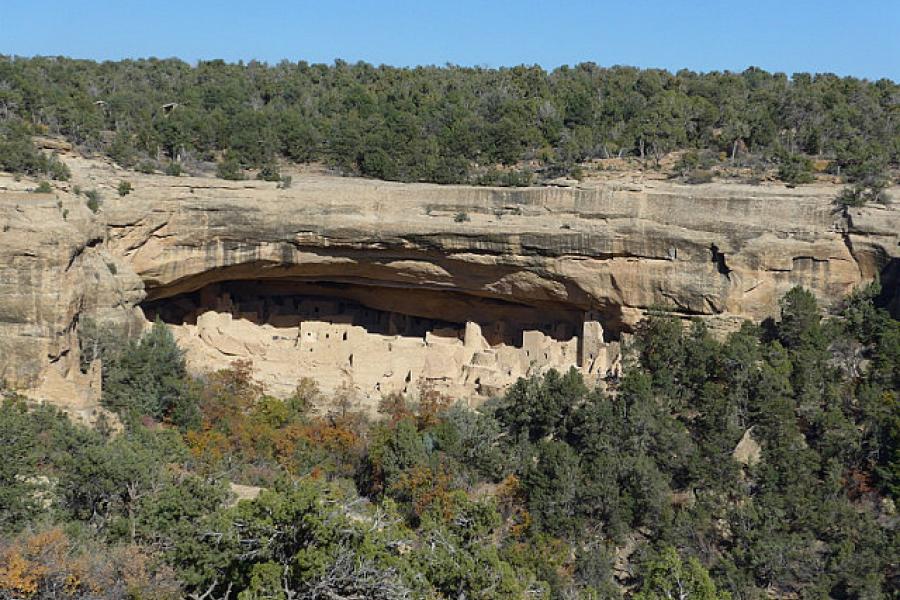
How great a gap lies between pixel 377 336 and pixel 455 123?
7380 mm

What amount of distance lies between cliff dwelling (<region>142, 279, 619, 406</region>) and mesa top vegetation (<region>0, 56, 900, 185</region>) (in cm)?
269

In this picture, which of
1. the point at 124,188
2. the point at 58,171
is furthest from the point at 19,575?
the point at 58,171

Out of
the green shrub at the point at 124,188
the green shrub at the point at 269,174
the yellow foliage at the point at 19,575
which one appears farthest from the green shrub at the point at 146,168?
the yellow foliage at the point at 19,575

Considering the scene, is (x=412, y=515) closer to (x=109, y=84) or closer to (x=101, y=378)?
(x=101, y=378)

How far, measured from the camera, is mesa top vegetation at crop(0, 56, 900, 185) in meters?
23.7

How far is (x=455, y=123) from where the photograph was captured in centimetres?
2688

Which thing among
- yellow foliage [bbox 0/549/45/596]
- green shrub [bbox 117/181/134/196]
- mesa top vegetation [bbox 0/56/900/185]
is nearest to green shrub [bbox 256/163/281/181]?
mesa top vegetation [bbox 0/56/900/185]

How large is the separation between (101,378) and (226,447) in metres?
2.78

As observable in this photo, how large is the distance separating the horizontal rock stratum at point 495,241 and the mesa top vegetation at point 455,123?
7.36 feet

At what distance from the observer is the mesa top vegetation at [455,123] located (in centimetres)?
2373

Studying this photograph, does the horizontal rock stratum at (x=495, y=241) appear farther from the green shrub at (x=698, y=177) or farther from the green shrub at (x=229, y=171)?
the green shrub at (x=229, y=171)

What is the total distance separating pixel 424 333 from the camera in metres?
24.0

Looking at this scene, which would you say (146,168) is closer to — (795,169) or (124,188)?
(124,188)

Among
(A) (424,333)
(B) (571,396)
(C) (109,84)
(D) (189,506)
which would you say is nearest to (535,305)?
(A) (424,333)
